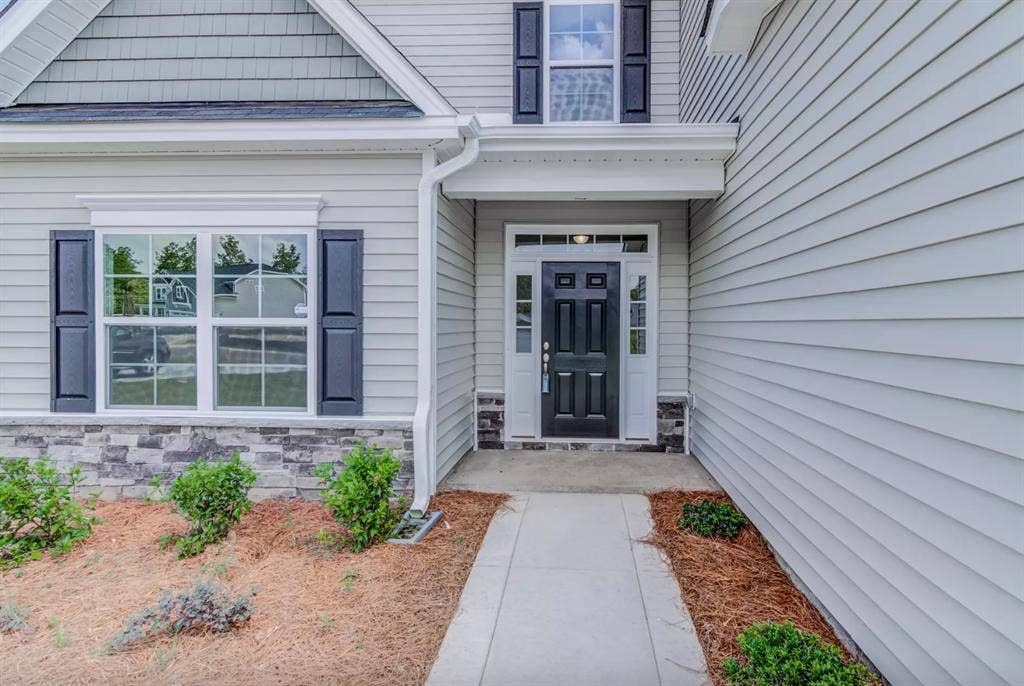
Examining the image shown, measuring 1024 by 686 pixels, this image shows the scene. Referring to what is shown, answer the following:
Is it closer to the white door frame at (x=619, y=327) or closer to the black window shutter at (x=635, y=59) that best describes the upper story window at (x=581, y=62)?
the black window shutter at (x=635, y=59)

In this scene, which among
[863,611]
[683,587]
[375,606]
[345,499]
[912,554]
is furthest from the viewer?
[345,499]

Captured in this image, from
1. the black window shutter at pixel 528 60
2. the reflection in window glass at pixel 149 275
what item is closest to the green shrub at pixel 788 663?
the reflection in window glass at pixel 149 275

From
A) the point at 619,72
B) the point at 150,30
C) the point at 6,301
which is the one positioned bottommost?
the point at 6,301

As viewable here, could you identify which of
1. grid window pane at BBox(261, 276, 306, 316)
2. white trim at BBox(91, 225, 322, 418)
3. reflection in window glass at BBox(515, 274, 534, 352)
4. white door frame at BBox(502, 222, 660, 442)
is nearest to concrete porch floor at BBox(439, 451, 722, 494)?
white door frame at BBox(502, 222, 660, 442)

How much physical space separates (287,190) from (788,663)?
4.26 metres

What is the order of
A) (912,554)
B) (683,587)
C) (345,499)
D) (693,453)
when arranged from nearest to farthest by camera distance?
(912,554)
(683,587)
(345,499)
(693,453)

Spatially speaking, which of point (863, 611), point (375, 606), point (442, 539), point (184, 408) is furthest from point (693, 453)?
point (184, 408)

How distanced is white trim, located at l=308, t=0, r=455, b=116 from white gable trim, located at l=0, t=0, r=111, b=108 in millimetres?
1789

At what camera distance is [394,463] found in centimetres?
380

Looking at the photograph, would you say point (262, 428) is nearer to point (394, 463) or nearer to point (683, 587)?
point (394, 463)

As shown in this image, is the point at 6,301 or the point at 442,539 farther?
the point at 6,301

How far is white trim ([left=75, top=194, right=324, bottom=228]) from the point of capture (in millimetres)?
4379

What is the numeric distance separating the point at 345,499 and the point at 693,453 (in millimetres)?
3615

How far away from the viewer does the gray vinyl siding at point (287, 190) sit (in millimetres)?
4402
